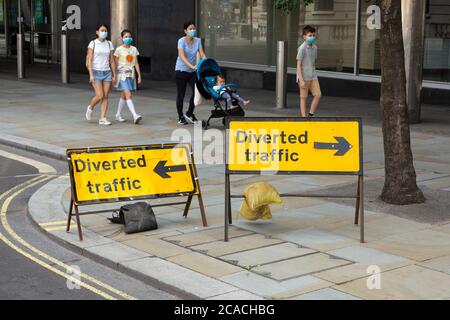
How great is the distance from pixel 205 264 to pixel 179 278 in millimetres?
443

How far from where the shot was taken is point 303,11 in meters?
20.8

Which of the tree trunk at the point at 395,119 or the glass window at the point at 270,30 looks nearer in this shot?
the tree trunk at the point at 395,119

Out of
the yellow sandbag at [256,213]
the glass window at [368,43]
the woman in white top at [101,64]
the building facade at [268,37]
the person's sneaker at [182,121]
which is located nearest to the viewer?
the yellow sandbag at [256,213]

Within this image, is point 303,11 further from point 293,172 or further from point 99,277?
point 99,277

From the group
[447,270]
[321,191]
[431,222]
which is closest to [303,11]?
[321,191]

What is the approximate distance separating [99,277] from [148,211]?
1.42 m

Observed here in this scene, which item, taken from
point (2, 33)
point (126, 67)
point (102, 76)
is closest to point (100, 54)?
point (102, 76)

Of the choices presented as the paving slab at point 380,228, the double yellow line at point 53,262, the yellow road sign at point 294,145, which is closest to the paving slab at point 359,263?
the paving slab at point 380,228

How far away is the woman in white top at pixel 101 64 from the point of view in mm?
14422

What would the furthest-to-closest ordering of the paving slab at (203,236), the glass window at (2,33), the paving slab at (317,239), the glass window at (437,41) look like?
the glass window at (2,33), the glass window at (437,41), the paving slab at (203,236), the paving slab at (317,239)

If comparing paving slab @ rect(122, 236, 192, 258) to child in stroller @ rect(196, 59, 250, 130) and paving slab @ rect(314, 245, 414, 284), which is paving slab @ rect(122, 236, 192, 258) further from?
child in stroller @ rect(196, 59, 250, 130)

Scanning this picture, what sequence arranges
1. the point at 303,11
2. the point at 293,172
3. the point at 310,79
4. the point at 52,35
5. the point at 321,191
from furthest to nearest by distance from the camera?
the point at 52,35
the point at 303,11
the point at 310,79
the point at 321,191
the point at 293,172

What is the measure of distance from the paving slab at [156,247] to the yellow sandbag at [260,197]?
100 centimetres

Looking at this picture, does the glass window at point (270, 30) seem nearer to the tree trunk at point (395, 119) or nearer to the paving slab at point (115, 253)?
the tree trunk at point (395, 119)
